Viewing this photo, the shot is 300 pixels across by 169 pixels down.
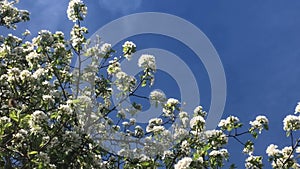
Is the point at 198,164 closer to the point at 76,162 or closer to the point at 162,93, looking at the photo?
the point at 76,162

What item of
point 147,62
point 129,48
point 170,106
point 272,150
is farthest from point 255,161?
point 129,48

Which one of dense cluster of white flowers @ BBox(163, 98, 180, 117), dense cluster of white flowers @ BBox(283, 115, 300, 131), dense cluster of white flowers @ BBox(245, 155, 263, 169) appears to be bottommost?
dense cluster of white flowers @ BBox(245, 155, 263, 169)

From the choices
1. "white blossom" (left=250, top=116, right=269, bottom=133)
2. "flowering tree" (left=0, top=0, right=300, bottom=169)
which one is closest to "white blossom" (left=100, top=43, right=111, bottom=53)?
"flowering tree" (left=0, top=0, right=300, bottom=169)

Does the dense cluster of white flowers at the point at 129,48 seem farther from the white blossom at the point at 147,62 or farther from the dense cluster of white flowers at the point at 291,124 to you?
the dense cluster of white flowers at the point at 291,124

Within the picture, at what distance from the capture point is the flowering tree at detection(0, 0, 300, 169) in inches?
309

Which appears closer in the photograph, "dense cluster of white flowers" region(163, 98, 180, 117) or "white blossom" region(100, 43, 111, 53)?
"dense cluster of white flowers" region(163, 98, 180, 117)

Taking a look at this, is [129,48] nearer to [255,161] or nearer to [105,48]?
[105,48]

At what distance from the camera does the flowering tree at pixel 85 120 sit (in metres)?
7.86

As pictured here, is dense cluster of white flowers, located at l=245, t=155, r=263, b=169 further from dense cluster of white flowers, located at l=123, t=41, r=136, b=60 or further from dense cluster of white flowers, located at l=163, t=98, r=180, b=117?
dense cluster of white flowers, located at l=123, t=41, r=136, b=60

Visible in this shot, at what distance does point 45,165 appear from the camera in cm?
739

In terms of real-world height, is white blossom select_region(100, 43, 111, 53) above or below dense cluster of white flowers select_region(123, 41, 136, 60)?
above

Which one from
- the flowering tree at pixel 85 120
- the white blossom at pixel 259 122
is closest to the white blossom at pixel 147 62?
the flowering tree at pixel 85 120

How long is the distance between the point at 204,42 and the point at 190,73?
0.80m

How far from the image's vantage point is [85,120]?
31.4 ft
